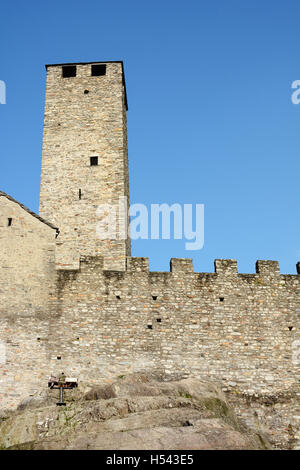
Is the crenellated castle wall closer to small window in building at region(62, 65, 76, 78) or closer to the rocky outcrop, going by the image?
the rocky outcrop

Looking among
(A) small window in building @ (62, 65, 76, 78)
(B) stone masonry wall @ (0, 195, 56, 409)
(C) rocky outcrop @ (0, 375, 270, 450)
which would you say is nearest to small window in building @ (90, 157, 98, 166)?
(B) stone masonry wall @ (0, 195, 56, 409)

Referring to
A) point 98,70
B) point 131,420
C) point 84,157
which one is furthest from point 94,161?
point 131,420

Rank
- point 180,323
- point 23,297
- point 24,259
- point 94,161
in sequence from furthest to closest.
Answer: point 94,161 < point 180,323 < point 24,259 < point 23,297

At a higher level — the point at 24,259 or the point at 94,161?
the point at 94,161

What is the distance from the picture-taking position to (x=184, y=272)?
56.8 feet

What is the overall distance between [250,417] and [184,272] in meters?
5.34

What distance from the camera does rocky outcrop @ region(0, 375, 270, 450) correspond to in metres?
10.9

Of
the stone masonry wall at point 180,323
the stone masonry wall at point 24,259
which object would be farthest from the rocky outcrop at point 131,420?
the stone masonry wall at point 24,259

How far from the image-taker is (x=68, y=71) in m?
23.2

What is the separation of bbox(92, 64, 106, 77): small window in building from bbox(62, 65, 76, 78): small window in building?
975mm

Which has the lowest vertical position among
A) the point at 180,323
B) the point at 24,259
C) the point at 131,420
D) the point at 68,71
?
the point at 131,420

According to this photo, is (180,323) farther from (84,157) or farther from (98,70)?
(98,70)

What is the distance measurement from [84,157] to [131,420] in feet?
39.8

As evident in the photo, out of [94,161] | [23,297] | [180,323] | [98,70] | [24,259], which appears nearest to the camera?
[23,297]
